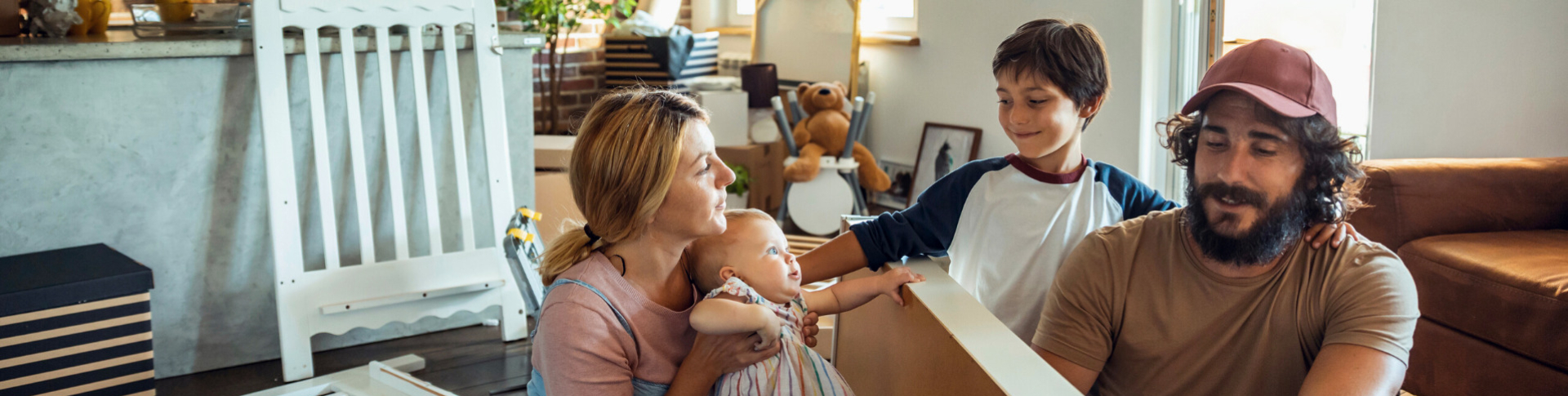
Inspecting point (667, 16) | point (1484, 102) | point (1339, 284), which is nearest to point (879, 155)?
point (667, 16)

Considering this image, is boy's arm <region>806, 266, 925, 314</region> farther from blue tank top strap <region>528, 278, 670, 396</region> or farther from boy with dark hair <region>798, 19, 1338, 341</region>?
blue tank top strap <region>528, 278, 670, 396</region>

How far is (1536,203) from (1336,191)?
5.09 feet

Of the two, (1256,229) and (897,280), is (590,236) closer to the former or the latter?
(897,280)

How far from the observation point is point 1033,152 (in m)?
1.55

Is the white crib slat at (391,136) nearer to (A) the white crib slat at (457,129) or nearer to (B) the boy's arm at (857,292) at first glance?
(A) the white crib slat at (457,129)

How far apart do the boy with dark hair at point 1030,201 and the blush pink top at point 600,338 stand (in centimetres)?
34

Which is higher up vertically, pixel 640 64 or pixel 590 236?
pixel 640 64

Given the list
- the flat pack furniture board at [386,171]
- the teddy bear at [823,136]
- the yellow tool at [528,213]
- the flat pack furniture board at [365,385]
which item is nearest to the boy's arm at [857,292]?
the flat pack furniture board at [365,385]

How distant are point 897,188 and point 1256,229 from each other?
130 inches

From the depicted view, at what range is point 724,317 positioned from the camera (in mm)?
1231

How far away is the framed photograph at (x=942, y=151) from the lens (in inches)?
Answer: 158

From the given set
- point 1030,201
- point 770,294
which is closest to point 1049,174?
point 1030,201

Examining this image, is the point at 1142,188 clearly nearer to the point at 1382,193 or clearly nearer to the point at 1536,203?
the point at 1382,193

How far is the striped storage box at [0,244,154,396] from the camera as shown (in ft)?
6.56
